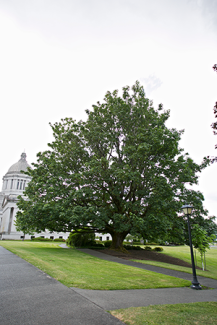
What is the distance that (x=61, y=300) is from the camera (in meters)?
5.62

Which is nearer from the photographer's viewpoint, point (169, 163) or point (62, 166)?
point (169, 163)

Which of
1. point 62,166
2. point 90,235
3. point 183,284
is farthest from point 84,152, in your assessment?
point 183,284

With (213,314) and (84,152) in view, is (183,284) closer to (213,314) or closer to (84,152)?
(213,314)

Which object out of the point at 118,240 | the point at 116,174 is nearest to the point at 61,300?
the point at 116,174

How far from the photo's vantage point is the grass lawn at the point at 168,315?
4.76 meters

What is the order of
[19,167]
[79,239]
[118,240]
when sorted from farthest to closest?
[19,167] → [79,239] → [118,240]

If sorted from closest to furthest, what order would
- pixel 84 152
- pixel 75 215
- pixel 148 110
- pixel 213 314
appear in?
pixel 213 314 < pixel 75 215 < pixel 84 152 < pixel 148 110

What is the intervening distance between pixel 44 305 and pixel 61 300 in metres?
0.51

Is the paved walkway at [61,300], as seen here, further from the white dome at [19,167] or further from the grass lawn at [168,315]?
the white dome at [19,167]

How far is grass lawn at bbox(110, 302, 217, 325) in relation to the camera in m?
4.76

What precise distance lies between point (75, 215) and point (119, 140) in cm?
913

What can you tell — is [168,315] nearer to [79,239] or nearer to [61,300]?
[61,300]

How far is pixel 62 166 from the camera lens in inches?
850

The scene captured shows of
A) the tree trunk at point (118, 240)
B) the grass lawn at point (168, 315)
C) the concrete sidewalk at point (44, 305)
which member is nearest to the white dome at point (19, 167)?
the tree trunk at point (118, 240)
